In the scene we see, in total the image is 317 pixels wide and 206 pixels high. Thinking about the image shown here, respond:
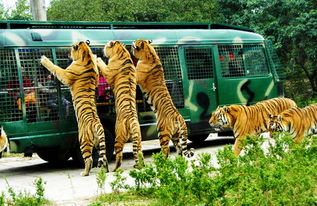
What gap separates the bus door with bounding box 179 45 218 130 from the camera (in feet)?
37.4

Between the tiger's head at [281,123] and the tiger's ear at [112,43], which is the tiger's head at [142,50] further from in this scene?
the tiger's head at [281,123]

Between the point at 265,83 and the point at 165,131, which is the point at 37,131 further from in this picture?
the point at 265,83

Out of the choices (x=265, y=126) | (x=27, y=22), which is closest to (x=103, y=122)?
(x=27, y=22)

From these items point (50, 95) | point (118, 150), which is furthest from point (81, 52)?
point (118, 150)

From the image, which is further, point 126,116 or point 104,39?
point 104,39

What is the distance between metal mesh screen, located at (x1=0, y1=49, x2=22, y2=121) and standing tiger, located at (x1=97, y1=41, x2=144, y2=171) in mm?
1527

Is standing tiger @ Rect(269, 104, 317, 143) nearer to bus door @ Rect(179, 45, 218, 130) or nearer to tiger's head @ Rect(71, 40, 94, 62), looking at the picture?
bus door @ Rect(179, 45, 218, 130)

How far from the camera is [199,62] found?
1172 centimetres

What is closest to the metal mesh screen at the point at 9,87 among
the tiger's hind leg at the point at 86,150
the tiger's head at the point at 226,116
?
the tiger's hind leg at the point at 86,150

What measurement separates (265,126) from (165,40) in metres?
2.66

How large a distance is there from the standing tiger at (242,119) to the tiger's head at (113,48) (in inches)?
81.7

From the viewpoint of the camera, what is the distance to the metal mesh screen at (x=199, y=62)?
1151 cm

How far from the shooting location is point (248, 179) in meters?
5.93

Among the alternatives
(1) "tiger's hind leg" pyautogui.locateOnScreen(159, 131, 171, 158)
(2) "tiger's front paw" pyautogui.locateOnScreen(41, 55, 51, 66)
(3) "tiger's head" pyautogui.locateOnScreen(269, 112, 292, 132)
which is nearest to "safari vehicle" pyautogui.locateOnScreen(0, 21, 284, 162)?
(2) "tiger's front paw" pyautogui.locateOnScreen(41, 55, 51, 66)
